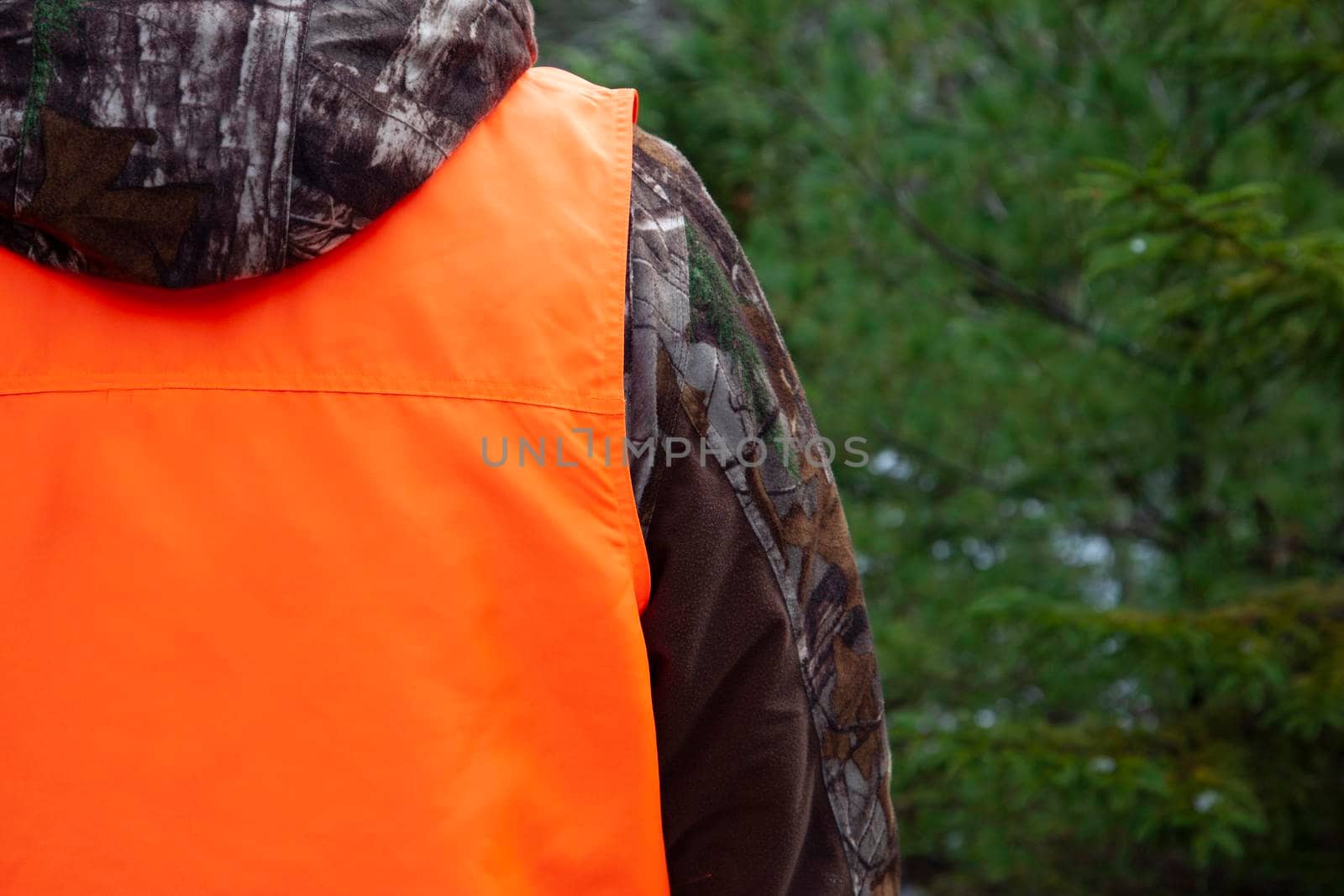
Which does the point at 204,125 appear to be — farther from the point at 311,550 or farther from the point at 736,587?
the point at 736,587

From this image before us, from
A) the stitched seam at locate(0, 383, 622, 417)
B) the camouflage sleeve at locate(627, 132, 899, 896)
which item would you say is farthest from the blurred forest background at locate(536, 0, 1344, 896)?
the stitched seam at locate(0, 383, 622, 417)

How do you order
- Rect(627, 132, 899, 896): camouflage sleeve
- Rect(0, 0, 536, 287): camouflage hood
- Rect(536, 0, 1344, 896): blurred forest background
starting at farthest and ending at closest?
Rect(536, 0, 1344, 896): blurred forest background → Rect(627, 132, 899, 896): camouflage sleeve → Rect(0, 0, 536, 287): camouflage hood

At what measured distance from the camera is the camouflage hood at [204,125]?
72 cm

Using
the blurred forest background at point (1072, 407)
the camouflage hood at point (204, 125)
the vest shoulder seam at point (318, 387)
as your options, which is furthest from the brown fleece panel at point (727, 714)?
the blurred forest background at point (1072, 407)

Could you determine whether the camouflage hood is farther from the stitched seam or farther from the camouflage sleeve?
the camouflage sleeve

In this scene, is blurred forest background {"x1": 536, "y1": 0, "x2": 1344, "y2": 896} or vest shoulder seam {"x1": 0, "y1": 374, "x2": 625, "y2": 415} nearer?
vest shoulder seam {"x1": 0, "y1": 374, "x2": 625, "y2": 415}

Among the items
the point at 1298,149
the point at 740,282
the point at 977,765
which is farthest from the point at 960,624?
the point at 740,282

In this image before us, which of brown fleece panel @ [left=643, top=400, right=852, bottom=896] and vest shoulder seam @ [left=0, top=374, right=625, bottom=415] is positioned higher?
vest shoulder seam @ [left=0, top=374, right=625, bottom=415]

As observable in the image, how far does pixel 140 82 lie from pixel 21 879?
53 cm

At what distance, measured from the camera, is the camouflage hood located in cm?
72

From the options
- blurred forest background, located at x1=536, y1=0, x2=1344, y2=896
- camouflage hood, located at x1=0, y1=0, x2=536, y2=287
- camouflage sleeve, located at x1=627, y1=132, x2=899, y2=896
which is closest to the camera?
camouflage hood, located at x1=0, y1=0, x2=536, y2=287

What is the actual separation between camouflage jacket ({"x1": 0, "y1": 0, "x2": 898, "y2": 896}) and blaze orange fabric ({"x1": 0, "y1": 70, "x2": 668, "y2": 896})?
0.05m

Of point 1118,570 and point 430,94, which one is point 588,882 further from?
point 1118,570

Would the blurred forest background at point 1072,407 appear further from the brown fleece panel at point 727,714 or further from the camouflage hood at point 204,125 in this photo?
the camouflage hood at point 204,125
